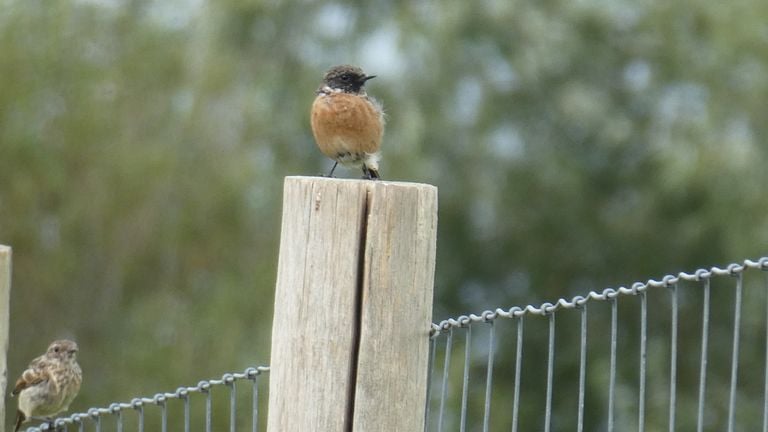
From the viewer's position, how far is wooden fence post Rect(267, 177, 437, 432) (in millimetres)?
3848

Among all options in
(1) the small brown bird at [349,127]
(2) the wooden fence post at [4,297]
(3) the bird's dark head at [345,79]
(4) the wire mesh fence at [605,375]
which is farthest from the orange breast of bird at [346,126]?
(4) the wire mesh fence at [605,375]

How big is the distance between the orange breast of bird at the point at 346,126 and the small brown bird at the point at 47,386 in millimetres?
2596

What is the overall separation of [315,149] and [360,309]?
16688 millimetres

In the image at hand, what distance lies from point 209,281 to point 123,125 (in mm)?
2415

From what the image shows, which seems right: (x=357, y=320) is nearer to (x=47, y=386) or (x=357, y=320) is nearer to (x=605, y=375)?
(x=47, y=386)

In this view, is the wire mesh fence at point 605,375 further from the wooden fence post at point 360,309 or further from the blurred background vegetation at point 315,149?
the wooden fence post at point 360,309

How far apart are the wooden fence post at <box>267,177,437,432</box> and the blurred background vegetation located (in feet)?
46.1

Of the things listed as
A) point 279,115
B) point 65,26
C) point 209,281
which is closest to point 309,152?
point 279,115

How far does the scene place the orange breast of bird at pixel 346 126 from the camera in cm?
673

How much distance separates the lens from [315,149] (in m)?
20.5

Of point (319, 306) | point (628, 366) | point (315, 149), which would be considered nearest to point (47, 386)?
point (319, 306)

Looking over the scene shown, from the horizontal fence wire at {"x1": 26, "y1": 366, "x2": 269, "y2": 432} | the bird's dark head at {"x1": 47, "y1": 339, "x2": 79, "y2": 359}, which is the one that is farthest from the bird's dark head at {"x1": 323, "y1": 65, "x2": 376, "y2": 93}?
the bird's dark head at {"x1": 47, "y1": 339, "x2": 79, "y2": 359}

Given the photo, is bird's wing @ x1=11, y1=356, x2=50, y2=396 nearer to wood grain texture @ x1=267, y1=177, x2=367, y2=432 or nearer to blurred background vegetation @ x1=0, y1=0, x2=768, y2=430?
wood grain texture @ x1=267, y1=177, x2=367, y2=432

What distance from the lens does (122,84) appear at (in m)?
20.3
